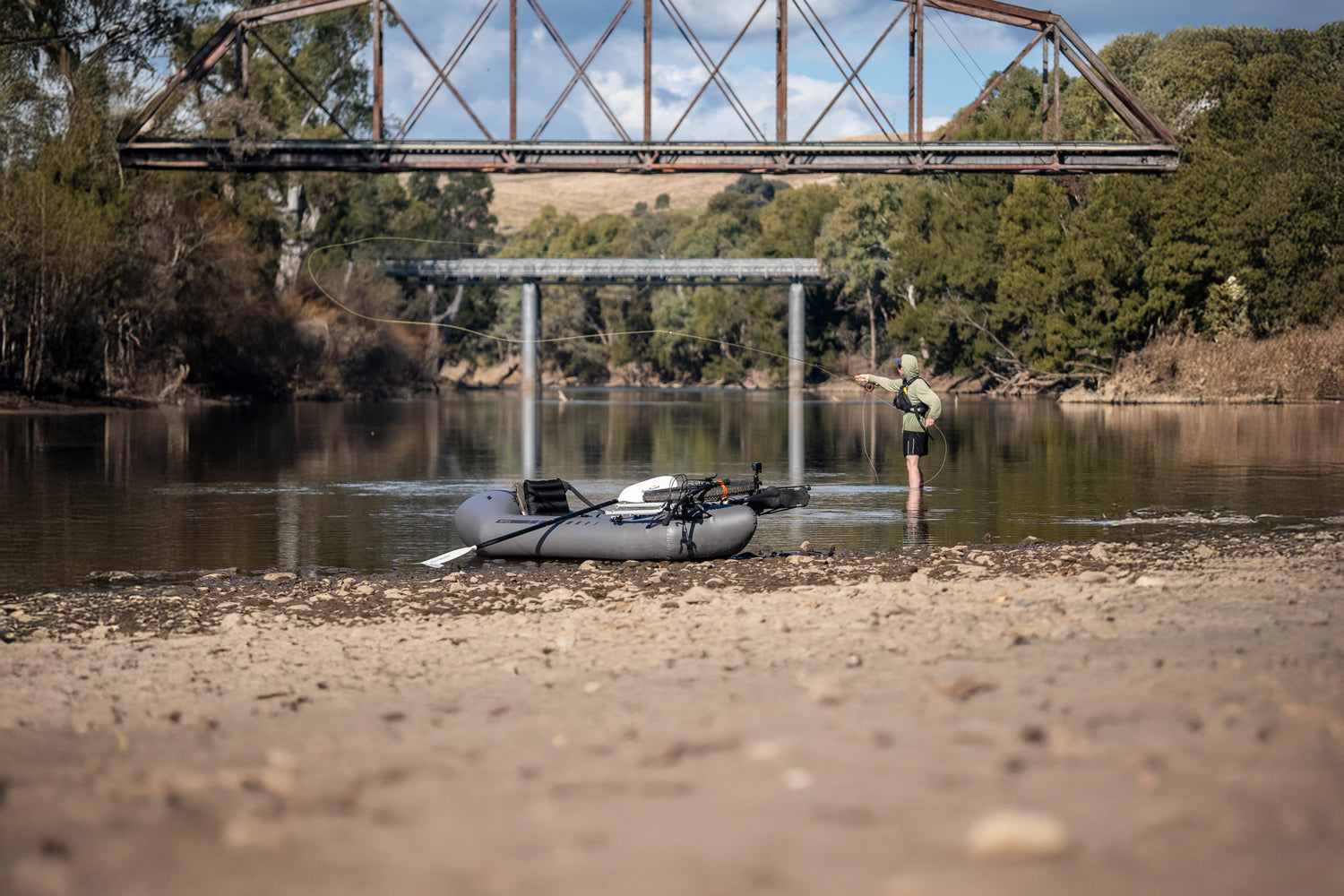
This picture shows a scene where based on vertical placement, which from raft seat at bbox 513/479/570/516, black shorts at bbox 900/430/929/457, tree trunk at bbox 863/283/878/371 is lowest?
raft seat at bbox 513/479/570/516

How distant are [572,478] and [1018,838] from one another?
20116mm

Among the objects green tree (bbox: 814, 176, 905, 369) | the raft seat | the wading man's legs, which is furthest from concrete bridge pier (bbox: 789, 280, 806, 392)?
the raft seat

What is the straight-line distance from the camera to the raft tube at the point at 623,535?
14336mm

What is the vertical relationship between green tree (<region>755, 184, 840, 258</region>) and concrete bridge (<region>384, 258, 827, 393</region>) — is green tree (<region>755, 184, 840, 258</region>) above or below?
above

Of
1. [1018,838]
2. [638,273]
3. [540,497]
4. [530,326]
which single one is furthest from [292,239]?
[1018,838]

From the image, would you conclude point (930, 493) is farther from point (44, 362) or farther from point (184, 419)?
point (44, 362)

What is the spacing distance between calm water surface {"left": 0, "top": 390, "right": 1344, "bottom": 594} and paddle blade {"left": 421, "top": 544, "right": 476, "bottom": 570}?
0.50m

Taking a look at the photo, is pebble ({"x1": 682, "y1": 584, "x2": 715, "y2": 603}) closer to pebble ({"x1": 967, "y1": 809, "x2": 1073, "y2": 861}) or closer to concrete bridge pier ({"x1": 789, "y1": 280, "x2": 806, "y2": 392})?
pebble ({"x1": 967, "y1": 809, "x2": 1073, "y2": 861})

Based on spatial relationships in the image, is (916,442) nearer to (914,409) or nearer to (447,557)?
(914,409)

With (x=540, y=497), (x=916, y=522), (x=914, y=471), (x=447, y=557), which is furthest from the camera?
(x=914, y=471)

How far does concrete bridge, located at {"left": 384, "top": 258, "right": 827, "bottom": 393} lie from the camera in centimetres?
9925

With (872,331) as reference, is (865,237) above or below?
above

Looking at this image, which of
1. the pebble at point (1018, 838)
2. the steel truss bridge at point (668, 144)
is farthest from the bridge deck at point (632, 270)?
the pebble at point (1018, 838)

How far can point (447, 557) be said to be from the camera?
14.4 m
